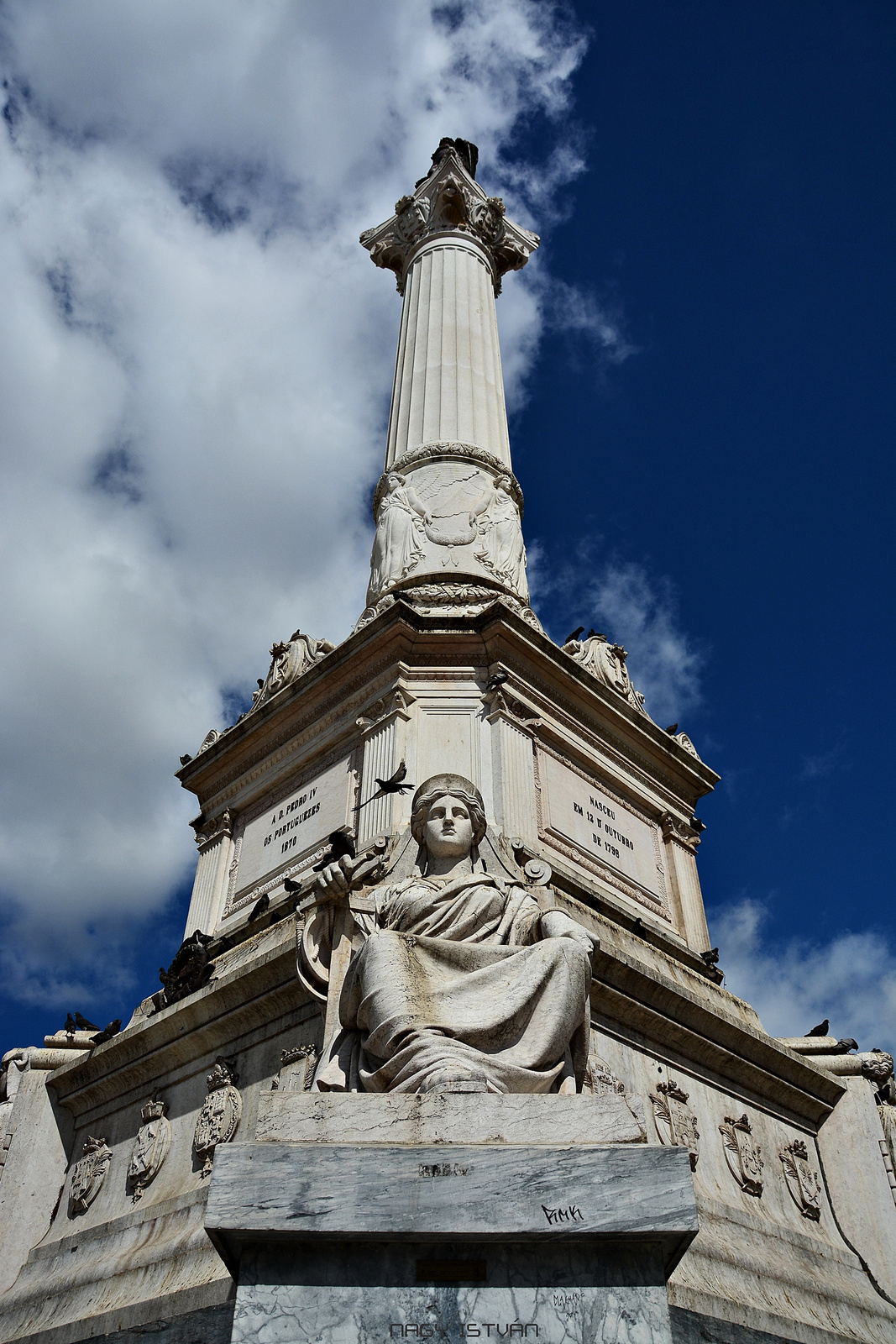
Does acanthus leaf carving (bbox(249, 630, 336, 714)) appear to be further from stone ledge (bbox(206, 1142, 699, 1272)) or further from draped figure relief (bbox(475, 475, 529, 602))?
stone ledge (bbox(206, 1142, 699, 1272))

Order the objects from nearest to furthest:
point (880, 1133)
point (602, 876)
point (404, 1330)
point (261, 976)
A: point (404, 1330) < point (261, 976) < point (880, 1133) < point (602, 876)

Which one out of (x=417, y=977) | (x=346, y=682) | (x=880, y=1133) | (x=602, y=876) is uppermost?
(x=346, y=682)

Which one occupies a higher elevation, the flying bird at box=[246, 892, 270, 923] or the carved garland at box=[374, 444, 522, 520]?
the carved garland at box=[374, 444, 522, 520]

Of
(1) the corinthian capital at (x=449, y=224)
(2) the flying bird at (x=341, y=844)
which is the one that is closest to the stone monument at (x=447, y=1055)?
(2) the flying bird at (x=341, y=844)

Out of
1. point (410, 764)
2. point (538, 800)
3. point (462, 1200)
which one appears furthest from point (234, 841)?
point (462, 1200)

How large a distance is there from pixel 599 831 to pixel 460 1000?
7.69 meters

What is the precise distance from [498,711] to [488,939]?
6.12m

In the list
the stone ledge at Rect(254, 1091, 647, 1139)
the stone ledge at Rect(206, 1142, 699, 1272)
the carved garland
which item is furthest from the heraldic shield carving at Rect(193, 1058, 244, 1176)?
the carved garland

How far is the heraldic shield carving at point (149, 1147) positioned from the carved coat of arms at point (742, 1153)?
18.9ft

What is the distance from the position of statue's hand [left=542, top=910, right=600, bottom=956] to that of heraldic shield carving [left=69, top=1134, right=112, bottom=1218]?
6.86 meters

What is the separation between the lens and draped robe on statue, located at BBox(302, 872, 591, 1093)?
6512mm

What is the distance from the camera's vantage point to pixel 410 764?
13.2 meters

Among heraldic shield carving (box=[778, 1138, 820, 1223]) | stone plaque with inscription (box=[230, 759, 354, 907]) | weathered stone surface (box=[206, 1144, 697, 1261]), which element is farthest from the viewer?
stone plaque with inscription (box=[230, 759, 354, 907])

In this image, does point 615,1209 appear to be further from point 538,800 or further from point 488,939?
point 538,800
